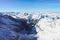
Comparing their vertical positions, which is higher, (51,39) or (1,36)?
(1,36)

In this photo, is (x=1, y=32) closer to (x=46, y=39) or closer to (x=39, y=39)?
(x=39, y=39)

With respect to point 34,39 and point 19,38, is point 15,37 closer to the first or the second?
point 19,38

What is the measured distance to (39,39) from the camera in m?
6.84

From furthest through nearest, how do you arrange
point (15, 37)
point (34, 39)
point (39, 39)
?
point (39, 39), point (34, 39), point (15, 37)

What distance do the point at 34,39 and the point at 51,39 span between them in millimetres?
1282

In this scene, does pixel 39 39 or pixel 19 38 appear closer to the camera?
pixel 19 38

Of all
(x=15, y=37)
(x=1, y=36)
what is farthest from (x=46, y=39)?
(x=1, y=36)

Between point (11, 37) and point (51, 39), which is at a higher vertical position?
point (11, 37)

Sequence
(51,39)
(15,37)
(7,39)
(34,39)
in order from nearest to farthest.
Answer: (7,39)
(15,37)
(34,39)
(51,39)

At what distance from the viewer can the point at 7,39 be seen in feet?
17.8

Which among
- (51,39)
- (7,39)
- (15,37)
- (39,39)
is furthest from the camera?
(51,39)

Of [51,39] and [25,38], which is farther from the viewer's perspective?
[51,39]

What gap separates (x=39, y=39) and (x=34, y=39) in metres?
0.54

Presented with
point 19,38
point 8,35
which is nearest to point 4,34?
point 8,35
